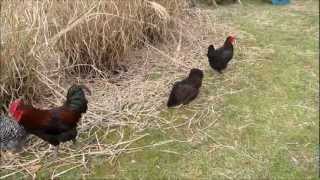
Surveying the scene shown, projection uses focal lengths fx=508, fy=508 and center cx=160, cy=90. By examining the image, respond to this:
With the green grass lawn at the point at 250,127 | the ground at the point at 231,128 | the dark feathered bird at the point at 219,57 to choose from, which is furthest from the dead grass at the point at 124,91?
the dark feathered bird at the point at 219,57

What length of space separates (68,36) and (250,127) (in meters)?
2.06

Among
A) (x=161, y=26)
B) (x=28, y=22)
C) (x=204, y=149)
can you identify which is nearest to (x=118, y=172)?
(x=204, y=149)

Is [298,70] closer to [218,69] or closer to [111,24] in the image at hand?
[218,69]

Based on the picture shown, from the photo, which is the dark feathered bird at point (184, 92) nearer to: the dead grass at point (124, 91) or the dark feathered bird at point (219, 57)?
the dead grass at point (124, 91)

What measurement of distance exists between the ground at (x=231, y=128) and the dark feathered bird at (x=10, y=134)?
0.70 ft

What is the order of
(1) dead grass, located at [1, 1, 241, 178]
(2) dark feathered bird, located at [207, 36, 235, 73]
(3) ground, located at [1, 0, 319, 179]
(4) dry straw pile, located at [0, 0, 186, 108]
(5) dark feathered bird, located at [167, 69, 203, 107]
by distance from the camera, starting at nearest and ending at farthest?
(3) ground, located at [1, 0, 319, 179]
(1) dead grass, located at [1, 1, 241, 178]
(4) dry straw pile, located at [0, 0, 186, 108]
(5) dark feathered bird, located at [167, 69, 203, 107]
(2) dark feathered bird, located at [207, 36, 235, 73]

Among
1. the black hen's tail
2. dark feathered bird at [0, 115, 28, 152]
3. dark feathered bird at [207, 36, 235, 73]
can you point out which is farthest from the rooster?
dark feathered bird at [207, 36, 235, 73]

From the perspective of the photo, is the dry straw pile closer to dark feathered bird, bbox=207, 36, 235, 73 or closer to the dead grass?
the dead grass

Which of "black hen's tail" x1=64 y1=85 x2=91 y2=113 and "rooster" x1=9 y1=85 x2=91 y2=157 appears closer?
"rooster" x1=9 y1=85 x2=91 y2=157

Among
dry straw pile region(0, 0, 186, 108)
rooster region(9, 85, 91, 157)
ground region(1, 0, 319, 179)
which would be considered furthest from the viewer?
dry straw pile region(0, 0, 186, 108)

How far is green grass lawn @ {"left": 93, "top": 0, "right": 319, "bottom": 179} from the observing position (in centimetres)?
395

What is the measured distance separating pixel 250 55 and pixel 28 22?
265 centimetres

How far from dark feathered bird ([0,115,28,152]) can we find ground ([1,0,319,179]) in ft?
0.70

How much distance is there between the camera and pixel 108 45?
5414 millimetres
